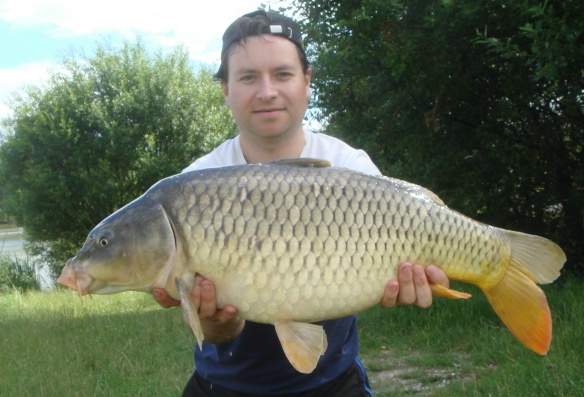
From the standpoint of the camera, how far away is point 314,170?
5.03 ft

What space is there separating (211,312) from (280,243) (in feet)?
0.72

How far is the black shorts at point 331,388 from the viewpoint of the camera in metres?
1.73

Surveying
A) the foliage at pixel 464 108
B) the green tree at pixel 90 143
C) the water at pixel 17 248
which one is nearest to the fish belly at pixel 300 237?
the foliage at pixel 464 108

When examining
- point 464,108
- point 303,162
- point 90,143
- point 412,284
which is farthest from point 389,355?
point 90,143

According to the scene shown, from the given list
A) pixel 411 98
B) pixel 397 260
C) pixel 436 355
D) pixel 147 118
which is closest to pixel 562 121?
pixel 411 98

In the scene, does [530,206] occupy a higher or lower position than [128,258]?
lower

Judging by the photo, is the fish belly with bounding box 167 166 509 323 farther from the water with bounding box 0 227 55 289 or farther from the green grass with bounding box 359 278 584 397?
the water with bounding box 0 227 55 289

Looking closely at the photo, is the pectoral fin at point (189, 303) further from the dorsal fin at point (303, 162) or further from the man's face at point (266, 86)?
the man's face at point (266, 86)

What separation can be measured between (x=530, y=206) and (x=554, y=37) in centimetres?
157

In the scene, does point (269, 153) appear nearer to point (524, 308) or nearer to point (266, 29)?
point (266, 29)

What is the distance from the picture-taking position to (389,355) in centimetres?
374

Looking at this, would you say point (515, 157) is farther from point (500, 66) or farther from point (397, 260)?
point (397, 260)

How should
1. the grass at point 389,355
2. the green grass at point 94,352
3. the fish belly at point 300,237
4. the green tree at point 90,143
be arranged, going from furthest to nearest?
the green tree at point 90,143 < the green grass at point 94,352 < the grass at point 389,355 < the fish belly at point 300,237

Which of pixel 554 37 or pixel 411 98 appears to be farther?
pixel 411 98
